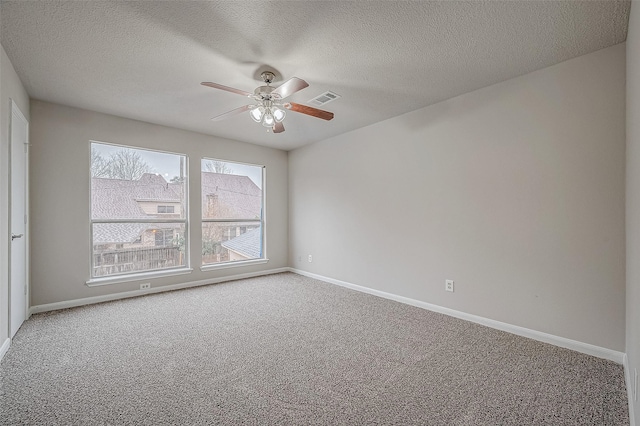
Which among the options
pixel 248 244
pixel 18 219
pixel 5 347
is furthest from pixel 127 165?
pixel 5 347

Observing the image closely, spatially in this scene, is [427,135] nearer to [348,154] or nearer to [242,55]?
[348,154]

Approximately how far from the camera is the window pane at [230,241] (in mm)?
5031

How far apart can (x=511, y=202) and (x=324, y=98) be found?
7.44 ft

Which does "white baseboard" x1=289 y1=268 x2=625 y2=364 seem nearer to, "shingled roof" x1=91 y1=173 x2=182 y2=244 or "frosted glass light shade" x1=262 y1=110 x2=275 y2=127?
"frosted glass light shade" x1=262 y1=110 x2=275 y2=127

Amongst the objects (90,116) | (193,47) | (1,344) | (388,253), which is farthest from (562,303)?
(90,116)

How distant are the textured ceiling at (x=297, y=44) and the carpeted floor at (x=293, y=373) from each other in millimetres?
2517

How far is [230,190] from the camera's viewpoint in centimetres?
534

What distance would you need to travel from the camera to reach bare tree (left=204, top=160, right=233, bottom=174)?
505 centimetres

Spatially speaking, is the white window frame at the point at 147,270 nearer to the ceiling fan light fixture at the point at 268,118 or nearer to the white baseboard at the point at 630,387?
the ceiling fan light fixture at the point at 268,118

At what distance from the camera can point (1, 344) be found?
2.39m

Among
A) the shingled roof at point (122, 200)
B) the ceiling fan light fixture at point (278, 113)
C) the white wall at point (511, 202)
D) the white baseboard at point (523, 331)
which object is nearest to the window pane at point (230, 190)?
the shingled roof at point (122, 200)

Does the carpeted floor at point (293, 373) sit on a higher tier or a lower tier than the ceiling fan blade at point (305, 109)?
lower

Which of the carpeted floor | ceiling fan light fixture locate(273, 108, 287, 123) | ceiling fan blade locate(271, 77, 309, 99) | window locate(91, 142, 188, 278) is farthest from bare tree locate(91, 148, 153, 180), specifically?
ceiling fan blade locate(271, 77, 309, 99)

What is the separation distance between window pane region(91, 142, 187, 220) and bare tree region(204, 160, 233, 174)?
1.35 feet
